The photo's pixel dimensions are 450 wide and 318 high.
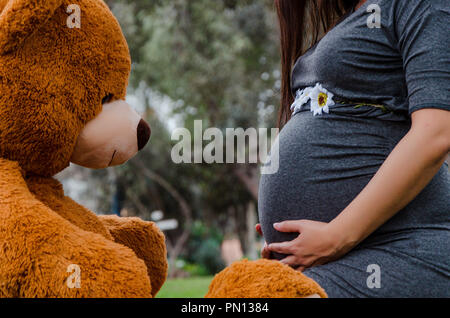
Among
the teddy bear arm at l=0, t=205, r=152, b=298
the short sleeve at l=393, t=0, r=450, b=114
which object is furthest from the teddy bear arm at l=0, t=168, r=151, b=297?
the short sleeve at l=393, t=0, r=450, b=114

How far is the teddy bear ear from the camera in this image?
3.21ft

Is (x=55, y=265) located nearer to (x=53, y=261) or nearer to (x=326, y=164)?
(x=53, y=261)

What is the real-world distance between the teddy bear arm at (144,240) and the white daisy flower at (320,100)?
2.02 feet

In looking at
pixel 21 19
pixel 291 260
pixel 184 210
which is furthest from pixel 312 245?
pixel 184 210

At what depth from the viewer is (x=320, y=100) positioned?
123 centimetres

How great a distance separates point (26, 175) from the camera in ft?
3.66

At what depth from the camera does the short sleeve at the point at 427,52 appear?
0.99 metres

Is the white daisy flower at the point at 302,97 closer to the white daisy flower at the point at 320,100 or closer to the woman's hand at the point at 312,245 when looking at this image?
the white daisy flower at the point at 320,100

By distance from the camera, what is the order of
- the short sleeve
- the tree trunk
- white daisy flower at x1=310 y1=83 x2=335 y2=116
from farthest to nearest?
the tree trunk → white daisy flower at x1=310 y1=83 x2=335 y2=116 → the short sleeve

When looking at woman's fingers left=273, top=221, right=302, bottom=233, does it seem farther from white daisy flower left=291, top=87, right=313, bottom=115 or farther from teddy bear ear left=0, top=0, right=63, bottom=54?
teddy bear ear left=0, top=0, right=63, bottom=54

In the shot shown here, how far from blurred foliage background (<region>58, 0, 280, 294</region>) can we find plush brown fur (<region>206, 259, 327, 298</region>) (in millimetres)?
6542

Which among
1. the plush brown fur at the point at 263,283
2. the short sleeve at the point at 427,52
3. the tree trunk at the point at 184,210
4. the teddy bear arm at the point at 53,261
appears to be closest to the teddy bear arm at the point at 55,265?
the teddy bear arm at the point at 53,261

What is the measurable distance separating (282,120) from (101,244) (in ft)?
3.33
